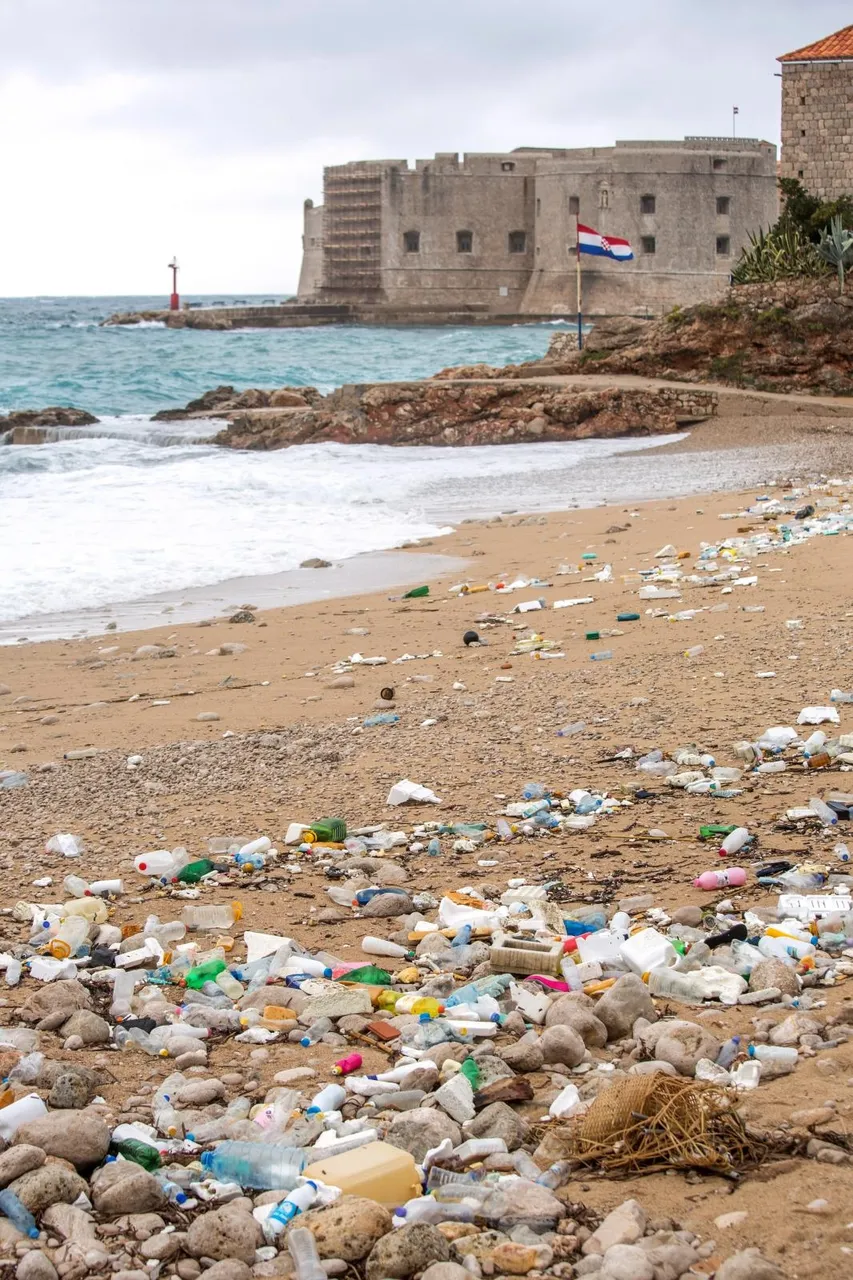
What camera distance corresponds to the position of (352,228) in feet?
227

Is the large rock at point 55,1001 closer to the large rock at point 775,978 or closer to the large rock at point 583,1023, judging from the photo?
the large rock at point 583,1023

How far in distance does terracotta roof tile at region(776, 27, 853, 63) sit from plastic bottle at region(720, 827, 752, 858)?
26.5 meters

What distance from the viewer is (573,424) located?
21.5 metres

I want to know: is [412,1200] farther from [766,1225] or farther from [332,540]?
[332,540]

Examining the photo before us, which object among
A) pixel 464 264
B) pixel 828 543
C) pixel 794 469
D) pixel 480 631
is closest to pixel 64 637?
pixel 480 631

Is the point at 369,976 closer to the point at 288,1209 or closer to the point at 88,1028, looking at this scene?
the point at 88,1028

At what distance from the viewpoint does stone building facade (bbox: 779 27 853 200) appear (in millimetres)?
27438

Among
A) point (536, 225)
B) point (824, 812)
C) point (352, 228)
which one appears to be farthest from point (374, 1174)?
point (352, 228)

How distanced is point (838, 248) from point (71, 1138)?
22391 mm

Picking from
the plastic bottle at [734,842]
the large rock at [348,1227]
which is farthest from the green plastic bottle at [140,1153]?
the plastic bottle at [734,842]

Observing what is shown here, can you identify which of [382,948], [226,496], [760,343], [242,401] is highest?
[760,343]

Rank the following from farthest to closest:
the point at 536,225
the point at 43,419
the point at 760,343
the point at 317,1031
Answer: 1. the point at 536,225
2. the point at 43,419
3. the point at 760,343
4. the point at 317,1031

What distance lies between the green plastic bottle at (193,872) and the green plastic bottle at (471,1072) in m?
1.64

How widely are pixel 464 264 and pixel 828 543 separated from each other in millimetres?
60761
